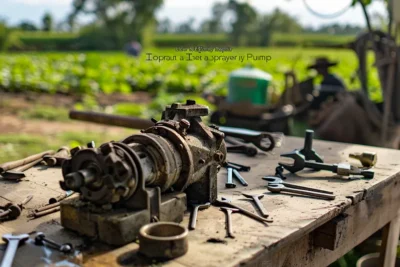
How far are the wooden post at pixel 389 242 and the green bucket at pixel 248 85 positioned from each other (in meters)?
3.71

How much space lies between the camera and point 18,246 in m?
1.62

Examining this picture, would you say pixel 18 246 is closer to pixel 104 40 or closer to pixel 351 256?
pixel 351 256

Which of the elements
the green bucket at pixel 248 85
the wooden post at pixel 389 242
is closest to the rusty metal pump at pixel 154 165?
the wooden post at pixel 389 242

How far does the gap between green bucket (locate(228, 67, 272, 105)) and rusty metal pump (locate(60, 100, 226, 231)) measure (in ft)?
14.4

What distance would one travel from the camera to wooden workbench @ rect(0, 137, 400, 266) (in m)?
1.59

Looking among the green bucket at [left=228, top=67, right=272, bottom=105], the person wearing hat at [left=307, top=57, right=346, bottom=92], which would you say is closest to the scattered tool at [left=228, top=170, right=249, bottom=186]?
the green bucket at [left=228, top=67, right=272, bottom=105]

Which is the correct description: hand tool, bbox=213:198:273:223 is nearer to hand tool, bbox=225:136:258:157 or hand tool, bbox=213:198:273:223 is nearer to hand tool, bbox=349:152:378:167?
hand tool, bbox=225:136:258:157

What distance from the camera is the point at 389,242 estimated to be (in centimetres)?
298

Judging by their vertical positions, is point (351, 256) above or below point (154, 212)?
below

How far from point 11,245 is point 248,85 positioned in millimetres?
5232

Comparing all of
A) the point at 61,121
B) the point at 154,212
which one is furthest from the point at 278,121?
the point at 154,212

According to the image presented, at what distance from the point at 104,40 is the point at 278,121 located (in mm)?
28073

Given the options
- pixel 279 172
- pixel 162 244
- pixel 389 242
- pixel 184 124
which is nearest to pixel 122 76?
pixel 389 242

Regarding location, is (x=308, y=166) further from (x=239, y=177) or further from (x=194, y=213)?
(x=194, y=213)
